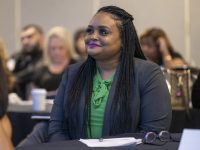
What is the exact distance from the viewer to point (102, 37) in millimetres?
2949

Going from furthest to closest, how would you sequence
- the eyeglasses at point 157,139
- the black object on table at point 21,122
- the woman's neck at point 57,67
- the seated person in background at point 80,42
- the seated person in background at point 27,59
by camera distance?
the seated person in background at point 80,42, the seated person in background at point 27,59, the woman's neck at point 57,67, the black object on table at point 21,122, the eyeglasses at point 157,139

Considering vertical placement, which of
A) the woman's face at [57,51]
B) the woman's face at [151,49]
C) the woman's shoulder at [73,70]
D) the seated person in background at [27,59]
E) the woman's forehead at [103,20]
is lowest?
the seated person in background at [27,59]

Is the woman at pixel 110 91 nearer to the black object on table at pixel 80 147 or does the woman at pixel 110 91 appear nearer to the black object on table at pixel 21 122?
the black object on table at pixel 80 147

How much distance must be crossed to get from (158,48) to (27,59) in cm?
248

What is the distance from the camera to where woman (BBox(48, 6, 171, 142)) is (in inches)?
113

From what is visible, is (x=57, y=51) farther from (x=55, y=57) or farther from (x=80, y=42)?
(x=80, y=42)

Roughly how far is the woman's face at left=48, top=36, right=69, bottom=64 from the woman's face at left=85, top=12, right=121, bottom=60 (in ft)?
11.7

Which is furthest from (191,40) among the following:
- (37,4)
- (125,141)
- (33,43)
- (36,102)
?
(125,141)

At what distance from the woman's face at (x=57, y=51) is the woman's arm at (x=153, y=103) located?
3660 mm

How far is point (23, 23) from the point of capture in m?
9.31

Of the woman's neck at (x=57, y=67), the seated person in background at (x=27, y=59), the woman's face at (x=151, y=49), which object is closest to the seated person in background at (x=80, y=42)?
the seated person in background at (x=27, y=59)

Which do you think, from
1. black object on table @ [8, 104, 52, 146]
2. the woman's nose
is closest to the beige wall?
black object on table @ [8, 104, 52, 146]

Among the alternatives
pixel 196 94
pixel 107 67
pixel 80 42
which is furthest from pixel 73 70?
pixel 80 42

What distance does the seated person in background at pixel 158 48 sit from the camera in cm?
560
